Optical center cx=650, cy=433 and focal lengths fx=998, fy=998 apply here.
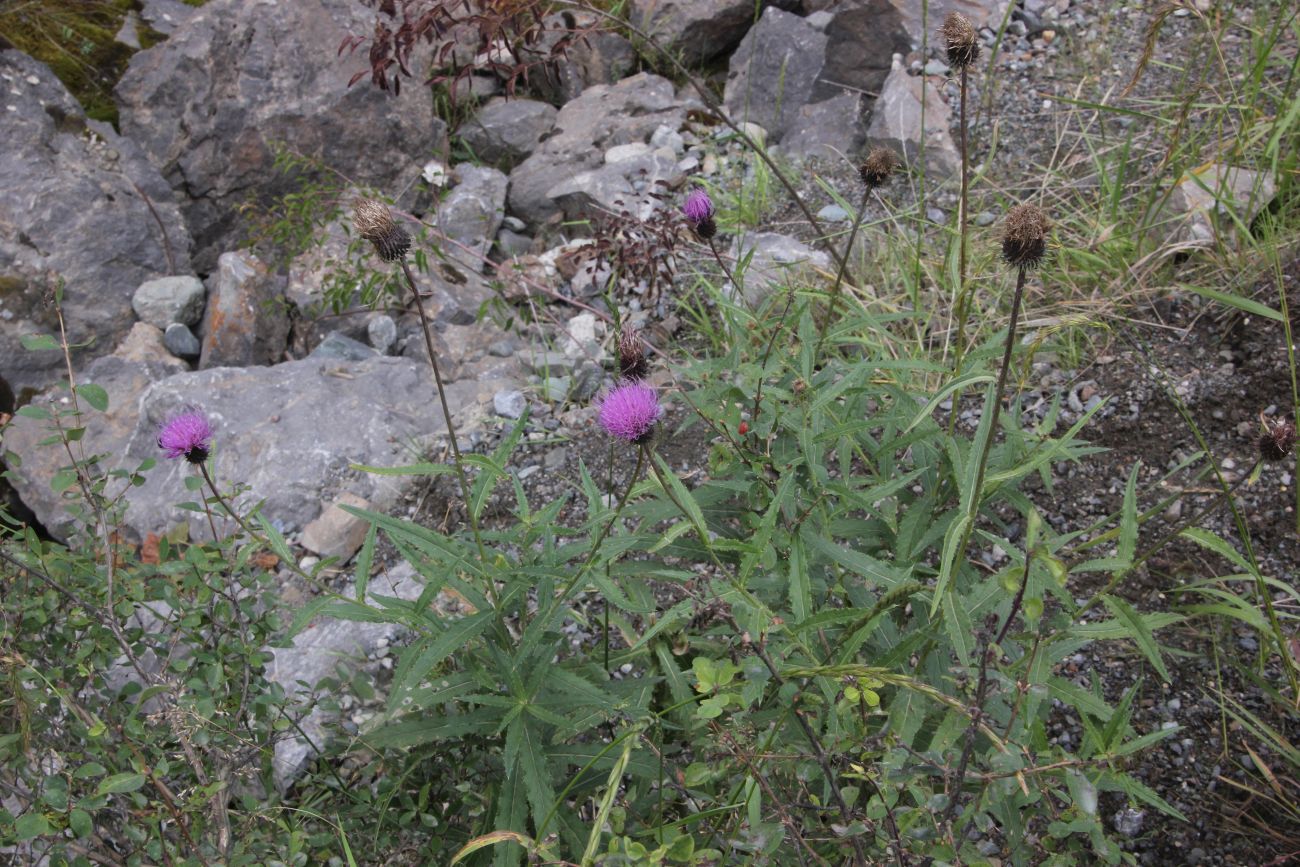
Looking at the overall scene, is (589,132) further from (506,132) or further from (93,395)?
(93,395)

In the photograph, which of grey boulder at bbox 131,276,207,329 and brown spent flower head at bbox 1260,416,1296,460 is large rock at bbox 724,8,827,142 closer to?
grey boulder at bbox 131,276,207,329

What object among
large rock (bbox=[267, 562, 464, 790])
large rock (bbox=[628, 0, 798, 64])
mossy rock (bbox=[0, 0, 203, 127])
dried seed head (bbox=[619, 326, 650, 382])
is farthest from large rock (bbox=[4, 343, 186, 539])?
large rock (bbox=[628, 0, 798, 64])

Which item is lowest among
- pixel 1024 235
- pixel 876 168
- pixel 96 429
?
pixel 96 429

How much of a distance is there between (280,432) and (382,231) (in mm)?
1877

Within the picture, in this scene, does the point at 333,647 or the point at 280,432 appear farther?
the point at 280,432

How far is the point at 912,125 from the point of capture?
12.5 feet

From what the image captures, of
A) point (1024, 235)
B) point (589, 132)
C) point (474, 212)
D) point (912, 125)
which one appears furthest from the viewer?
point (589, 132)

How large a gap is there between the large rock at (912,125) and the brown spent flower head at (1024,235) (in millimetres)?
2326

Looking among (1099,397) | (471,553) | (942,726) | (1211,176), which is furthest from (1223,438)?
(471,553)

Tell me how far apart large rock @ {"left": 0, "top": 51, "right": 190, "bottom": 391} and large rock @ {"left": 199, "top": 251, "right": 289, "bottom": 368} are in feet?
1.16

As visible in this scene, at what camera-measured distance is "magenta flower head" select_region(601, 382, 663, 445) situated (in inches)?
59.6

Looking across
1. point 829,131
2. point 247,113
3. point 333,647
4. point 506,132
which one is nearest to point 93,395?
point 333,647

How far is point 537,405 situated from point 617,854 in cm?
216

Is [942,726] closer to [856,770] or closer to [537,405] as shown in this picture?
[856,770]
